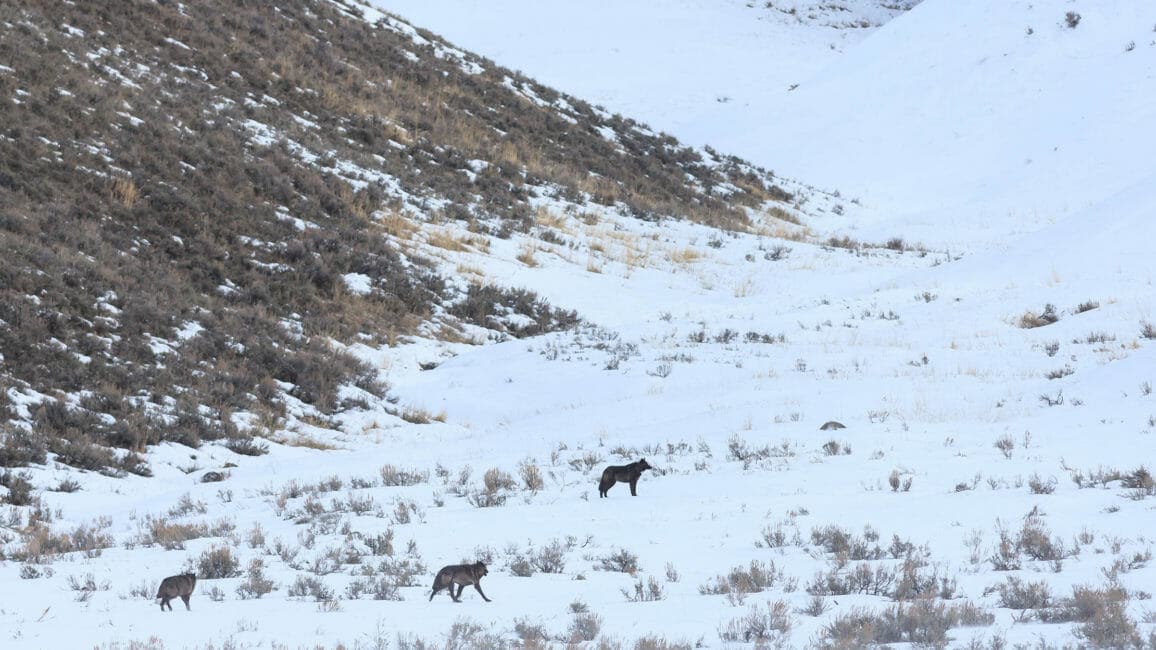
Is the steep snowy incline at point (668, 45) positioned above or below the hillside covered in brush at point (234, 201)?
above

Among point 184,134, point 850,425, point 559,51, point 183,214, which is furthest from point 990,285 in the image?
point 559,51

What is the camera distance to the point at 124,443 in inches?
414

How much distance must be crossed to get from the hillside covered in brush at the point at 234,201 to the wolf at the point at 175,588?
5.07 metres

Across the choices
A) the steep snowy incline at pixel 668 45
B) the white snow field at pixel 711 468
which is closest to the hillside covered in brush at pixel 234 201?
the white snow field at pixel 711 468

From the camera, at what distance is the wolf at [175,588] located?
17.1 feet

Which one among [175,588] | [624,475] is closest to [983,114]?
[624,475]

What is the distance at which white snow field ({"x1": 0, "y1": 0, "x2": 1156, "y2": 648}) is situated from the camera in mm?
4961

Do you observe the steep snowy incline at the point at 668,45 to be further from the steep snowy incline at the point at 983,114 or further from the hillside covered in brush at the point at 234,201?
the hillside covered in brush at the point at 234,201

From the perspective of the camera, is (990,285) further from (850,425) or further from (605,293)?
(850,425)

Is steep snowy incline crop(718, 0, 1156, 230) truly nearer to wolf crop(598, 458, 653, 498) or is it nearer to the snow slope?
the snow slope

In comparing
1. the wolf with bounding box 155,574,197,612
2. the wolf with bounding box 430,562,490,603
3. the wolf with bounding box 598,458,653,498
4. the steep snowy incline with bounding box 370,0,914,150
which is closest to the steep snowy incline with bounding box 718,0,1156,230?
the steep snowy incline with bounding box 370,0,914,150

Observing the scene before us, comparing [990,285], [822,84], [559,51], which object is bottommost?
[990,285]

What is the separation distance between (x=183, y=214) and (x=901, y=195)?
21.2 meters

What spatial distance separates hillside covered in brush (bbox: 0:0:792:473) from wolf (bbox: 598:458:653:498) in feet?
16.8
